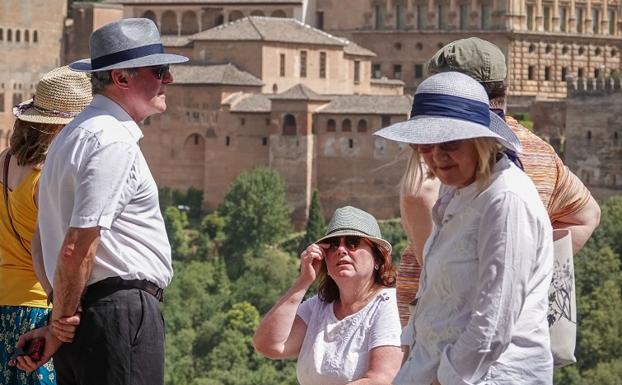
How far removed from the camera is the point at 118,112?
7559mm

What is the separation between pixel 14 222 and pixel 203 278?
36698 mm

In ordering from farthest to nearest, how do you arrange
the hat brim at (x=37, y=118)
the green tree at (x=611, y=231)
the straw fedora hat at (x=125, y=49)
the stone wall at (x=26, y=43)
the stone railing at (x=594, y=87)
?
the stone wall at (x=26, y=43)
the stone railing at (x=594, y=87)
the green tree at (x=611, y=231)
the hat brim at (x=37, y=118)
the straw fedora hat at (x=125, y=49)

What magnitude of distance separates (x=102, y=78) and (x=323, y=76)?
46062mm

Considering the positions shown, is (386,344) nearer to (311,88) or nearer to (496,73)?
(496,73)

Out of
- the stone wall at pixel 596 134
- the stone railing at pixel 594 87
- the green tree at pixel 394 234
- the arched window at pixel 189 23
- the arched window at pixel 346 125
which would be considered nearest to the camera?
the green tree at pixel 394 234

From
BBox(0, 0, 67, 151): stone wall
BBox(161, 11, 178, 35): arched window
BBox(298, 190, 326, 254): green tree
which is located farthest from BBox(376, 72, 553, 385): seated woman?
BBox(161, 11, 178, 35): arched window

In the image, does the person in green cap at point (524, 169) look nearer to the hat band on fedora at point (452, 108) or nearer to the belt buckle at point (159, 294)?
the hat band on fedora at point (452, 108)

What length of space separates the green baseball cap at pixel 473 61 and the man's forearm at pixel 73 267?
4.62 ft

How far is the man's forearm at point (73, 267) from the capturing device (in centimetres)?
733

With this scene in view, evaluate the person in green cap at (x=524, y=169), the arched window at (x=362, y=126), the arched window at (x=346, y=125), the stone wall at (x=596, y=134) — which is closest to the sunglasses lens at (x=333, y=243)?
the person in green cap at (x=524, y=169)

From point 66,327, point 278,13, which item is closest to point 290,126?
point 278,13

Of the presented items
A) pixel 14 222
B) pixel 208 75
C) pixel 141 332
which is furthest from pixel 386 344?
pixel 208 75

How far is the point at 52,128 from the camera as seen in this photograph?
8312mm

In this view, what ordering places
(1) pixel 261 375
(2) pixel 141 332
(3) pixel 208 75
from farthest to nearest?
1. (3) pixel 208 75
2. (1) pixel 261 375
3. (2) pixel 141 332
